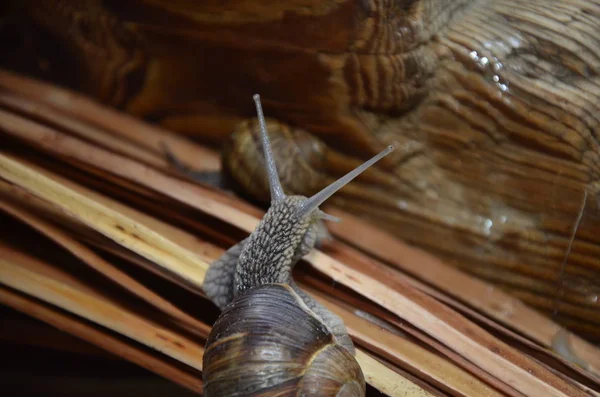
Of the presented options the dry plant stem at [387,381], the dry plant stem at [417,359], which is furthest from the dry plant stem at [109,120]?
the dry plant stem at [387,381]

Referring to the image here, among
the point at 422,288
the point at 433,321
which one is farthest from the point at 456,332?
the point at 422,288

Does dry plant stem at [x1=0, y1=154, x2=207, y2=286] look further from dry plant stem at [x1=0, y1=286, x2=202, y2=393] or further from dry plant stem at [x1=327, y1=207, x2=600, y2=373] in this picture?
dry plant stem at [x1=327, y1=207, x2=600, y2=373]

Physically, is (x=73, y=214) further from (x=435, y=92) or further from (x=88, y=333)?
(x=435, y=92)

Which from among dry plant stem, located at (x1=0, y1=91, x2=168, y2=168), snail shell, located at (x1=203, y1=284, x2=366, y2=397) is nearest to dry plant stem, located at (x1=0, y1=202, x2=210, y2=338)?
snail shell, located at (x1=203, y1=284, x2=366, y2=397)

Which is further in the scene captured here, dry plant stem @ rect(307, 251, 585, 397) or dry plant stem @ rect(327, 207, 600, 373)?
dry plant stem @ rect(327, 207, 600, 373)

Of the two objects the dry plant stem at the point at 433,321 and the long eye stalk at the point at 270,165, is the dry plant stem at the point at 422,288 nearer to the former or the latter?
the dry plant stem at the point at 433,321

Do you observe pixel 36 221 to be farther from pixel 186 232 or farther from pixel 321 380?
pixel 321 380

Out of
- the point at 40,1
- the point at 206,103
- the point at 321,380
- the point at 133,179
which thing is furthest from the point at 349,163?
the point at 40,1
